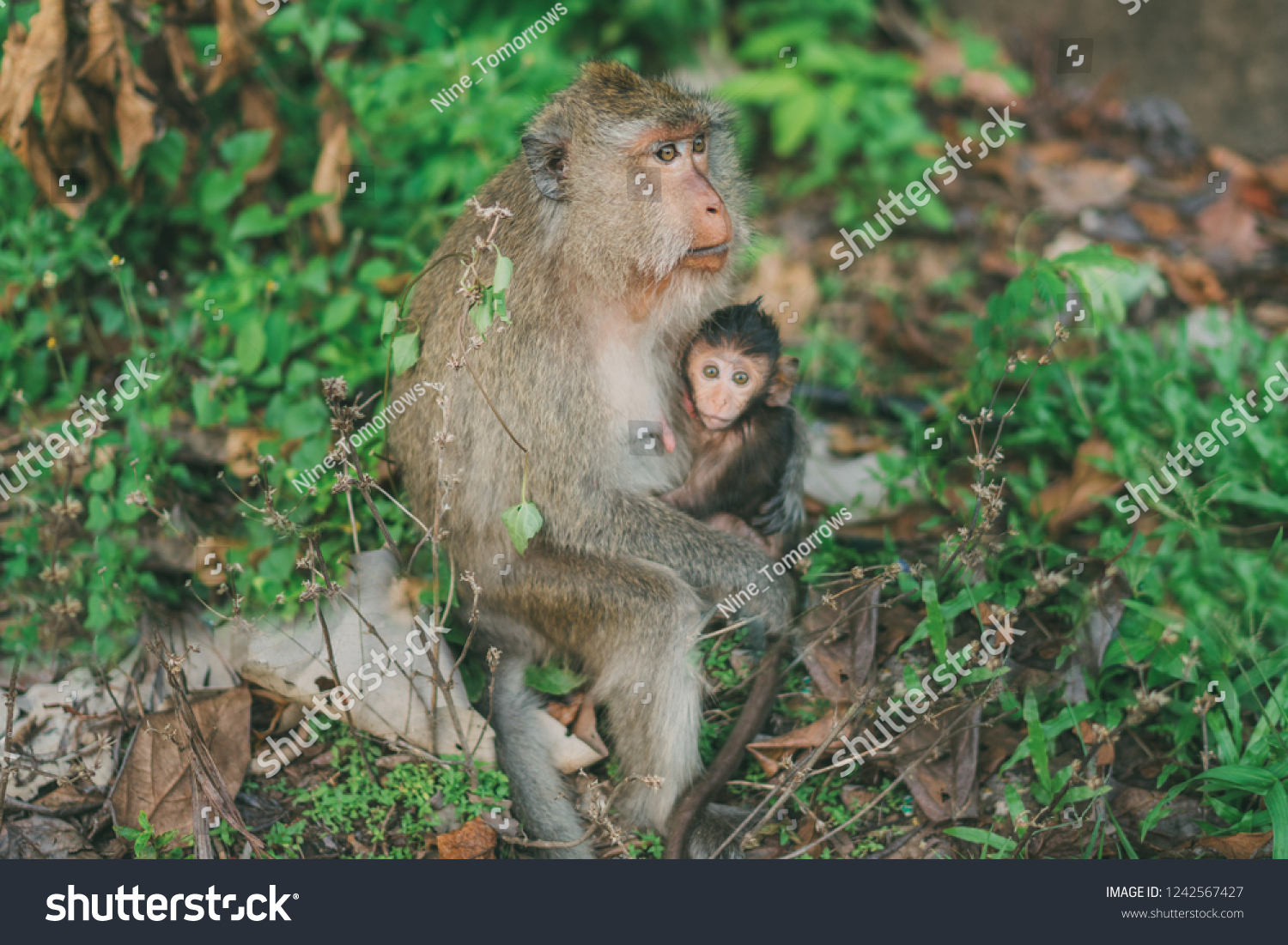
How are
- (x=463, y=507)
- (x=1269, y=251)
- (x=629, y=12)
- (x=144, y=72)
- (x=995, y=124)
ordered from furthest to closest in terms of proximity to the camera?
1. (x=995, y=124)
2. (x=629, y=12)
3. (x=1269, y=251)
4. (x=144, y=72)
5. (x=463, y=507)

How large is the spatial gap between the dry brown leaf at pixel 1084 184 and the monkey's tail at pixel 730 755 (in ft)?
14.7

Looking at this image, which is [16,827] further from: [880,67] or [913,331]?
[880,67]

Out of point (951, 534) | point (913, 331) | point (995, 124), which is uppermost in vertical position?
point (995, 124)

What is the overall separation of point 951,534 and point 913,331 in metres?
2.04

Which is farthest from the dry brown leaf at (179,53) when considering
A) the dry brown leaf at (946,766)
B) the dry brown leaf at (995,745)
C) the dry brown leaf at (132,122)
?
the dry brown leaf at (995,745)

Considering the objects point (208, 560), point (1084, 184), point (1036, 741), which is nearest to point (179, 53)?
point (208, 560)

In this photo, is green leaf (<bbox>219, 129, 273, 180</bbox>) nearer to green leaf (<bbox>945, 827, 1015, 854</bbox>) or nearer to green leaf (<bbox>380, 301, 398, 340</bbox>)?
green leaf (<bbox>380, 301, 398, 340</bbox>)

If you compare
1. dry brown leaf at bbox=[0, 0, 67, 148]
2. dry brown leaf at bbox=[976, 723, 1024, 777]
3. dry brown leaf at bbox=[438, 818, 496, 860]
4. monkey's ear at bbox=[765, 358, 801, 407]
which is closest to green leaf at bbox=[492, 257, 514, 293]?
monkey's ear at bbox=[765, 358, 801, 407]

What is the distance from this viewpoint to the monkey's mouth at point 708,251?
10.9 feet

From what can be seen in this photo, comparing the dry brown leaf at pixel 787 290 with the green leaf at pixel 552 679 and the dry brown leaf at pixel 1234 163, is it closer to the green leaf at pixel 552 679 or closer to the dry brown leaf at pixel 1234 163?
the green leaf at pixel 552 679

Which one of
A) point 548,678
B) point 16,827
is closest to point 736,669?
point 548,678

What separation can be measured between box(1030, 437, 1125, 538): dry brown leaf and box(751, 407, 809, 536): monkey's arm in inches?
41.6

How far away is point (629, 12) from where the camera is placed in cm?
684

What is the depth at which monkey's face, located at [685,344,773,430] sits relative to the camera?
3633 millimetres
